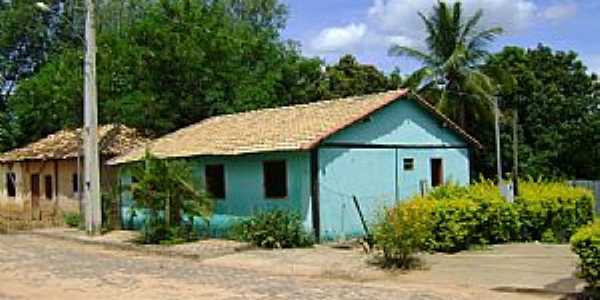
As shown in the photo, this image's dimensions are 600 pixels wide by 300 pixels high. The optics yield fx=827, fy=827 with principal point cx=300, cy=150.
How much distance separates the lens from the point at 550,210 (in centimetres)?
2108

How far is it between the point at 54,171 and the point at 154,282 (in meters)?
20.4

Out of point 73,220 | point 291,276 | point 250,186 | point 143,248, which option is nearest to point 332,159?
point 250,186

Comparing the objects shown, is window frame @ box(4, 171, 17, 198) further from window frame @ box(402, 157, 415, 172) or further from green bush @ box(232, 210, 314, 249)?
window frame @ box(402, 157, 415, 172)

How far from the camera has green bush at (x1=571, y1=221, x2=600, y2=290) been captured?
11.6m

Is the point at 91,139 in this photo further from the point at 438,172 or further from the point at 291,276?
the point at 291,276

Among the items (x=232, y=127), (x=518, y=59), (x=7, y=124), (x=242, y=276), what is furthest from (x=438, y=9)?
(x=242, y=276)

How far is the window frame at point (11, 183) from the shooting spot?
3828 cm

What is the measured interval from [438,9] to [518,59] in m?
4.76

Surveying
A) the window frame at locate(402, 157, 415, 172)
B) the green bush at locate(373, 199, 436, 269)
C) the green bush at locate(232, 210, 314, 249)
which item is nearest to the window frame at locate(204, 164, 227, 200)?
the green bush at locate(232, 210, 314, 249)

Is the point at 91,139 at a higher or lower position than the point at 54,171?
higher

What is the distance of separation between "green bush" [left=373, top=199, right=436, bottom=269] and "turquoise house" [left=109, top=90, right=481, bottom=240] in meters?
4.41

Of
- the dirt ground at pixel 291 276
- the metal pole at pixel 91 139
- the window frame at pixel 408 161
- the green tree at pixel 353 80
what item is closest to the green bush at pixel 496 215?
the dirt ground at pixel 291 276

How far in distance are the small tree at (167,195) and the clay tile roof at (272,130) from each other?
53.1 inches

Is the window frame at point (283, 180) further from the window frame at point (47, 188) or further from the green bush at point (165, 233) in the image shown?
the window frame at point (47, 188)
